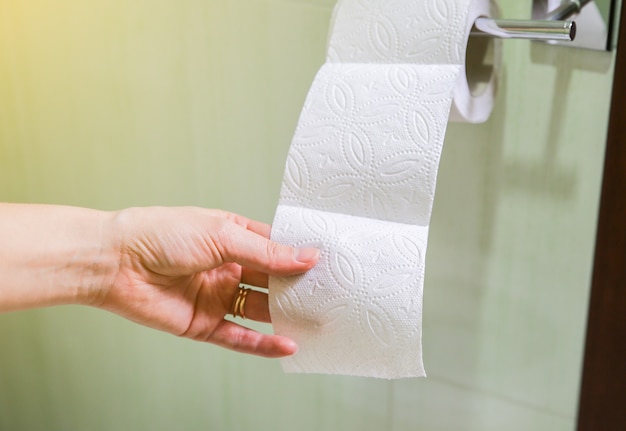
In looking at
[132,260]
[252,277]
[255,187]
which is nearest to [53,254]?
[132,260]

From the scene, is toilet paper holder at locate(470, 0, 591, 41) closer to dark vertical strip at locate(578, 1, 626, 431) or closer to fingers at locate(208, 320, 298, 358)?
dark vertical strip at locate(578, 1, 626, 431)

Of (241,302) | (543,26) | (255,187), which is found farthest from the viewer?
(255,187)

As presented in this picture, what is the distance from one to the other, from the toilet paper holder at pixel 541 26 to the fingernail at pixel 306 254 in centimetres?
21

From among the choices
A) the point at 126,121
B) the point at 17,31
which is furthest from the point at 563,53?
the point at 17,31

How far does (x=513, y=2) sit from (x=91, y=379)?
0.84m

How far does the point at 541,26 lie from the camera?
525 millimetres

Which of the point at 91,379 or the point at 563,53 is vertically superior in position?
the point at 563,53

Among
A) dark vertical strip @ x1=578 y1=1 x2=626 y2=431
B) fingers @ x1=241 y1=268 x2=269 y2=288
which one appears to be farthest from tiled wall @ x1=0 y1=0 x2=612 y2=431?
fingers @ x1=241 y1=268 x2=269 y2=288

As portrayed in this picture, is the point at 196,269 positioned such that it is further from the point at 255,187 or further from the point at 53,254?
the point at 255,187

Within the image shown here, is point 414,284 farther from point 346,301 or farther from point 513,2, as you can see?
point 513,2

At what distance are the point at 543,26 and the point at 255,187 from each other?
411 mm

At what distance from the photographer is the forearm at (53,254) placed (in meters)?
0.58

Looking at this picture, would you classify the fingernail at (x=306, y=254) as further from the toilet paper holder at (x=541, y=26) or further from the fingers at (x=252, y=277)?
the toilet paper holder at (x=541, y=26)

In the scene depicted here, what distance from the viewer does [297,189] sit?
562mm
